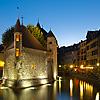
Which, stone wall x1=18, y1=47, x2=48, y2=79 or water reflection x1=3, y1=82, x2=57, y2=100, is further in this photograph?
stone wall x1=18, y1=47, x2=48, y2=79

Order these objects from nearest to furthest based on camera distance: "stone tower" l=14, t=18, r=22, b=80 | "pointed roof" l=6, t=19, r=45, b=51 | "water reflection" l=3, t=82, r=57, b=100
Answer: "water reflection" l=3, t=82, r=57, b=100 → "stone tower" l=14, t=18, r=22, b=80 → "pointed roof" l=6, t=19, r=45, b=51

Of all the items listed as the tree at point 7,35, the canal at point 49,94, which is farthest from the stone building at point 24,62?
the tree at point 7,35

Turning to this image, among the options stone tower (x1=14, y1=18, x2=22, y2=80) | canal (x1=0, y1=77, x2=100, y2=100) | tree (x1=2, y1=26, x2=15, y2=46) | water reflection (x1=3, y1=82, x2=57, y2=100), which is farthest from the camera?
tree (x1=2, y1=26, x2=15, y2=46)

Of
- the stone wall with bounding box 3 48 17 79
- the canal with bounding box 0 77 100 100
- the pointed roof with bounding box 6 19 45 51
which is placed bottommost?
the canal with bounding box 0 77 100 100

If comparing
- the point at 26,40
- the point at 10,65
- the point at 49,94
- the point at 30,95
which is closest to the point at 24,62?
the point at 10,65

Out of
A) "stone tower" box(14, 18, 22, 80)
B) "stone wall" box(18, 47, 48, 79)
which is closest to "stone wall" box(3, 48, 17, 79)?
"stone tower" box(14, 18, 22, 80)

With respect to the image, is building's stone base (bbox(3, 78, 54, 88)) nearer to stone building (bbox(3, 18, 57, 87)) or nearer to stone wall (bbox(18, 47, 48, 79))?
stone building (bbox(3, 18, 57, 87))

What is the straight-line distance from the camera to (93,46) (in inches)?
2004

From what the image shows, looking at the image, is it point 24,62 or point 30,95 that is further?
point 24,62

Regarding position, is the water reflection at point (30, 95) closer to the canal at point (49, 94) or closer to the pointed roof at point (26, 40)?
the canal at point (49, 94)

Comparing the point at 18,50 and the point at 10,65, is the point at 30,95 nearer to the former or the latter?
the point at 18,50

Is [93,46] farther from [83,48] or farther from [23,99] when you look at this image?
[23,99]

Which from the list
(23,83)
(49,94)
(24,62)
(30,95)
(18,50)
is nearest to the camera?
(30,95)

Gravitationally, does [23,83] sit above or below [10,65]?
below
